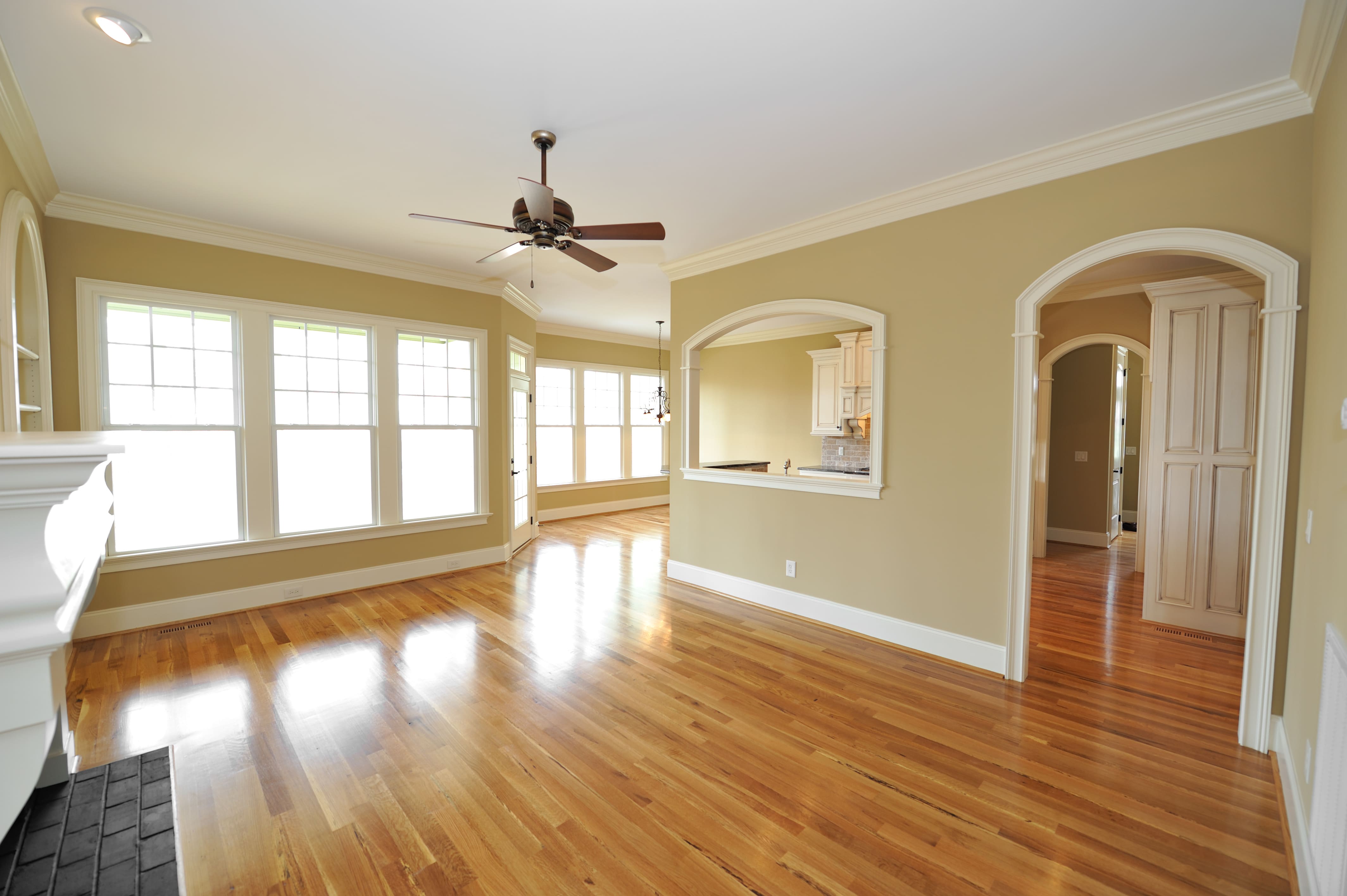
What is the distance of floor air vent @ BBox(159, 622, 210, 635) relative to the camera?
3947 millimetres

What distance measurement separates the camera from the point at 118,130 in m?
2.83

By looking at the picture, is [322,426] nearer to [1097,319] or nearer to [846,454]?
[846,454]

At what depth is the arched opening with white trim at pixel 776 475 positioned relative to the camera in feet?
12.4

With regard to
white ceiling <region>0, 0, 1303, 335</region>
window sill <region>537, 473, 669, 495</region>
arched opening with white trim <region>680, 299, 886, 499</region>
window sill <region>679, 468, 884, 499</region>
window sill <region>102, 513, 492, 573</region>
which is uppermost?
white ceiling <region>0, 0, 1303, 335</region>

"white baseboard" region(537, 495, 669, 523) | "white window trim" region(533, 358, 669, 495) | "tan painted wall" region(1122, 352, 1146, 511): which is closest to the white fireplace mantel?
"white window trim" region(533, 358, 669, 495)

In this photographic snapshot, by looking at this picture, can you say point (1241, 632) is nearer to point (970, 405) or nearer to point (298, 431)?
point (970, 405)

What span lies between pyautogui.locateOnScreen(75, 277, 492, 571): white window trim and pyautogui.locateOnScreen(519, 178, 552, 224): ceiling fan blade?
10.1 ft

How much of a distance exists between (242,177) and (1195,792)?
5.75 metres

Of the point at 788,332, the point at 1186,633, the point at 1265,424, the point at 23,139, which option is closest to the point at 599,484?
the point at 788,332

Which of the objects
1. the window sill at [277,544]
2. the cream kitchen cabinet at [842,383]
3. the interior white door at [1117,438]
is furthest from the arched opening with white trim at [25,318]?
the interior white door at [1117,438]

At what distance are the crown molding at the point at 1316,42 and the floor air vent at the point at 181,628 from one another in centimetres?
→ 668

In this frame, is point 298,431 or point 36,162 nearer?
point 36,162

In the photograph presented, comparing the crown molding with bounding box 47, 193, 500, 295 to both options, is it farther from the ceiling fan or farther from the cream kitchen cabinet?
the cream kitchen cabinet

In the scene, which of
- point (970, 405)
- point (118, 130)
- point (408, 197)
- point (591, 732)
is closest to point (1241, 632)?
point (970, 405)
